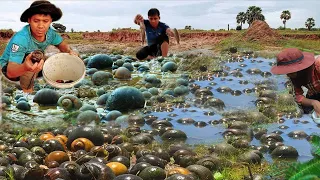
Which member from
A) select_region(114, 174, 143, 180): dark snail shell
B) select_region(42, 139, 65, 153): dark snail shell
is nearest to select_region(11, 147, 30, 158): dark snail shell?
select_region(42, 139, 65, 153): dark snail shell

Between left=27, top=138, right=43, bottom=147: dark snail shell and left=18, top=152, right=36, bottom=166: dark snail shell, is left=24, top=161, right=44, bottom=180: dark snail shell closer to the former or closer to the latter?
left=18, top=152, right=36, bottom=166: dark snail shell

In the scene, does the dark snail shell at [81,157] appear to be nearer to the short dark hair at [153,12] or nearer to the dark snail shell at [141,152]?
the dark snail shell at [141,152]

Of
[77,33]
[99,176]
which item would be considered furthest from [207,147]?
[77,33]

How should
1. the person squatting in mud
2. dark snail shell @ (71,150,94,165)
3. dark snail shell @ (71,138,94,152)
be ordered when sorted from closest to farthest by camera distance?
the person squatting in mud → dark snail shell @ (71,150,94,165) → dark snail shell @ (71,138,94,152)

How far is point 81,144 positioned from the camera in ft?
24.0

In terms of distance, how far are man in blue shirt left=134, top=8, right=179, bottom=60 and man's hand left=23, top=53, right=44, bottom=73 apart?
88.9 inches

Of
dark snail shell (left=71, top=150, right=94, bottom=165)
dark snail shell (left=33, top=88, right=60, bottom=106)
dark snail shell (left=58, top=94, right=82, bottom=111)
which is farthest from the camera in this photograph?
dark snail shell (left=33, top=88, right=60, bottom=106)

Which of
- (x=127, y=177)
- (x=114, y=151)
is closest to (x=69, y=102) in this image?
(x=114, y=151)

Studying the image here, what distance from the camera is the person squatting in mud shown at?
4148mm

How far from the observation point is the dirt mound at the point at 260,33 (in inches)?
779

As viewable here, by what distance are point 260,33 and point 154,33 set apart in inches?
513

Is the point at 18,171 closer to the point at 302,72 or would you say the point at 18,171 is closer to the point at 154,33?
the point at 154,33

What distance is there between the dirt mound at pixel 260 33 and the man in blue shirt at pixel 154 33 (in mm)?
12145

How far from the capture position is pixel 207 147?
319 inches
